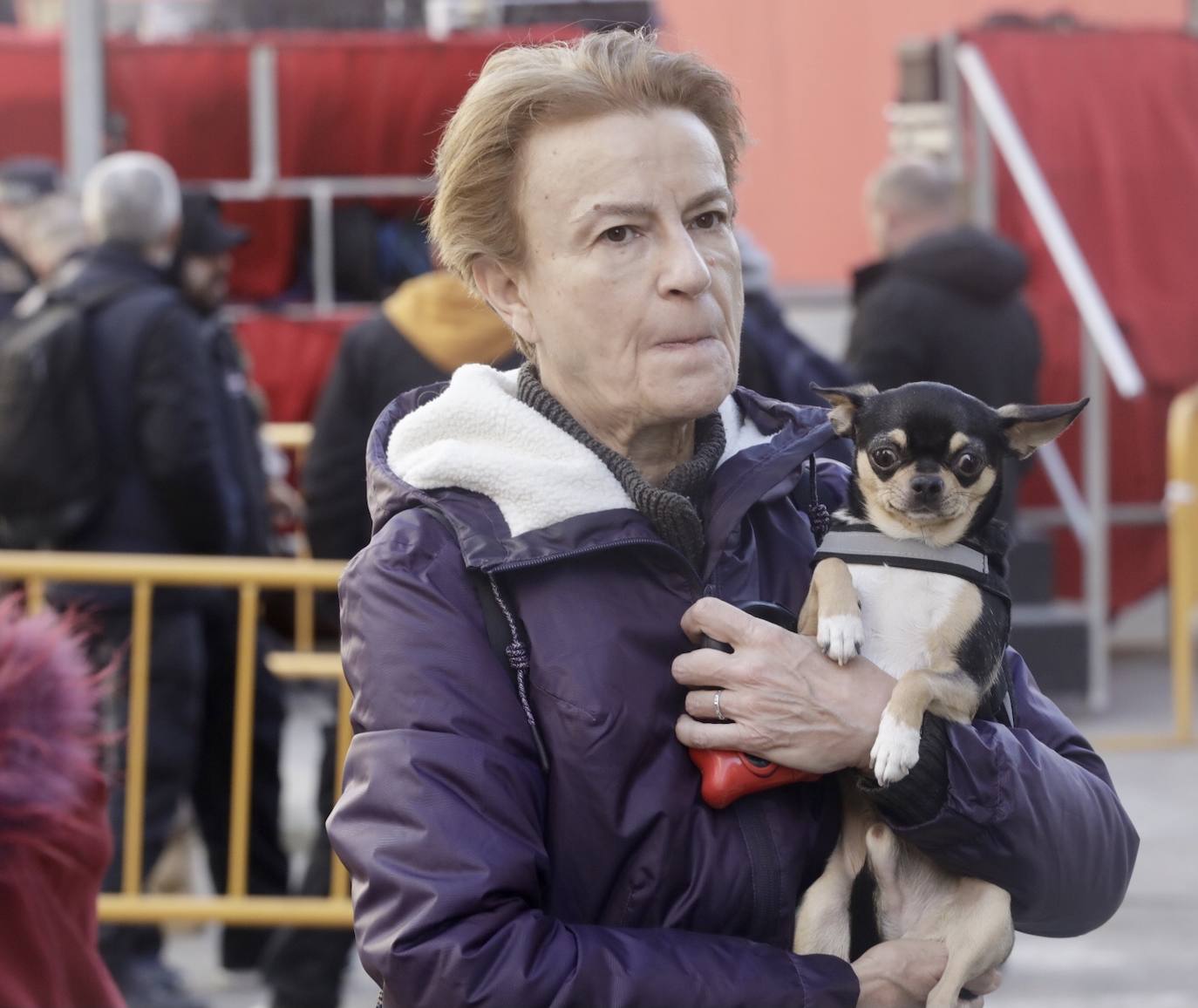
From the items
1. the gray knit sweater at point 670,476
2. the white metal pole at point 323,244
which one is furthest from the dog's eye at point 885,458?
the white metal pole at point 323,244

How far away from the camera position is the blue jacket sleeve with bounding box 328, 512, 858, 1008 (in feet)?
6.55

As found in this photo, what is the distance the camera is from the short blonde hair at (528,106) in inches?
88.1

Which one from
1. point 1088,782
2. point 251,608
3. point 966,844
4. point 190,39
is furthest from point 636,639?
point 190,39

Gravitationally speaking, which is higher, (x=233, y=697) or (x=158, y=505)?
(x=158, y=505)

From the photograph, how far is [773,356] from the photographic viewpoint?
518cm

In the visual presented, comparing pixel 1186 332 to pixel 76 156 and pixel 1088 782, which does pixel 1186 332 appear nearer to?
pixel 76 156

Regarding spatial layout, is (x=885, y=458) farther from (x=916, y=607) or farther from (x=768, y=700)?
(x=768, y=700)

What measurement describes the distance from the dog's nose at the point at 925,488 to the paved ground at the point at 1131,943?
309 cm

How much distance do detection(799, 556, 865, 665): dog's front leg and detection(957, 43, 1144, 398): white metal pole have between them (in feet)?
18.4

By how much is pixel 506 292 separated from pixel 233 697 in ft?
11.4

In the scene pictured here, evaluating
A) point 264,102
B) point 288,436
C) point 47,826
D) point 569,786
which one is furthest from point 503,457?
point 264,102

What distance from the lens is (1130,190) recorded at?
30.3 feet

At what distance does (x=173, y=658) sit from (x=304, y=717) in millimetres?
3619

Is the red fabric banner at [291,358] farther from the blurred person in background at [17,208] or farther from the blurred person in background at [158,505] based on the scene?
the blurred person in background at [158,505]
